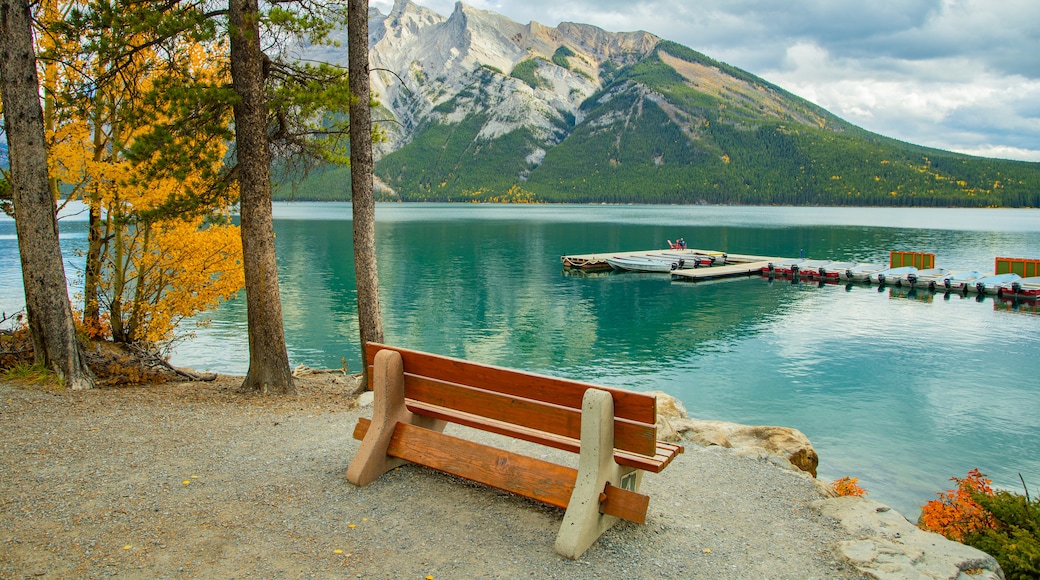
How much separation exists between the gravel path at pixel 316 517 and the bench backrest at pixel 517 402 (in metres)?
0.71

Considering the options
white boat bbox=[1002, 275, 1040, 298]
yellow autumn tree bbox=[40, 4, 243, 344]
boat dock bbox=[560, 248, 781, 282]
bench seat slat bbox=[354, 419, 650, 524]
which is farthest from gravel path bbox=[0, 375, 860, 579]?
boat dock bbox=[560, 248, 781, 282]

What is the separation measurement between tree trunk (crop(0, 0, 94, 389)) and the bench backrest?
633 centimetres

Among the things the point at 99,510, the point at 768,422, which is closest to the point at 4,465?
the point at 99,510

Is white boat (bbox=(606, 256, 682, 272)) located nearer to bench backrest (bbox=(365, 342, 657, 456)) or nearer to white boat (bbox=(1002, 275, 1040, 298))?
white boat (bbox=(1002, 275, 1040, 298))

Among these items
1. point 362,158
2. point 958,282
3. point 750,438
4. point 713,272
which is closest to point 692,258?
point 713,272

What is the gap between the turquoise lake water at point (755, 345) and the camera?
16036mm

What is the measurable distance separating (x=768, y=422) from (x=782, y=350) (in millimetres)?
10290

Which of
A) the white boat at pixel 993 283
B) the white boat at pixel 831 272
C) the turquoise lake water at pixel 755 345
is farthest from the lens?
the white boat at pixel 831 272

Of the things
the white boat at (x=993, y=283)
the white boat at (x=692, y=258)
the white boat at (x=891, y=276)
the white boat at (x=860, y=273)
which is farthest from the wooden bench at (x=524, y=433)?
the white boat at (x=692, y=258)

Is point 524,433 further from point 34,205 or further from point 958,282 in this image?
point 958,282

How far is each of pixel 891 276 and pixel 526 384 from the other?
1886 inches

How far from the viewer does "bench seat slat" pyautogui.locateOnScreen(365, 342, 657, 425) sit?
15.5ft

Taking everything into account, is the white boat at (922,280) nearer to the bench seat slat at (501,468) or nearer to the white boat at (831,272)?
the white boat at (831,272)

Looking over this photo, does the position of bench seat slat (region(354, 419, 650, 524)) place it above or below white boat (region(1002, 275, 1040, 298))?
above
